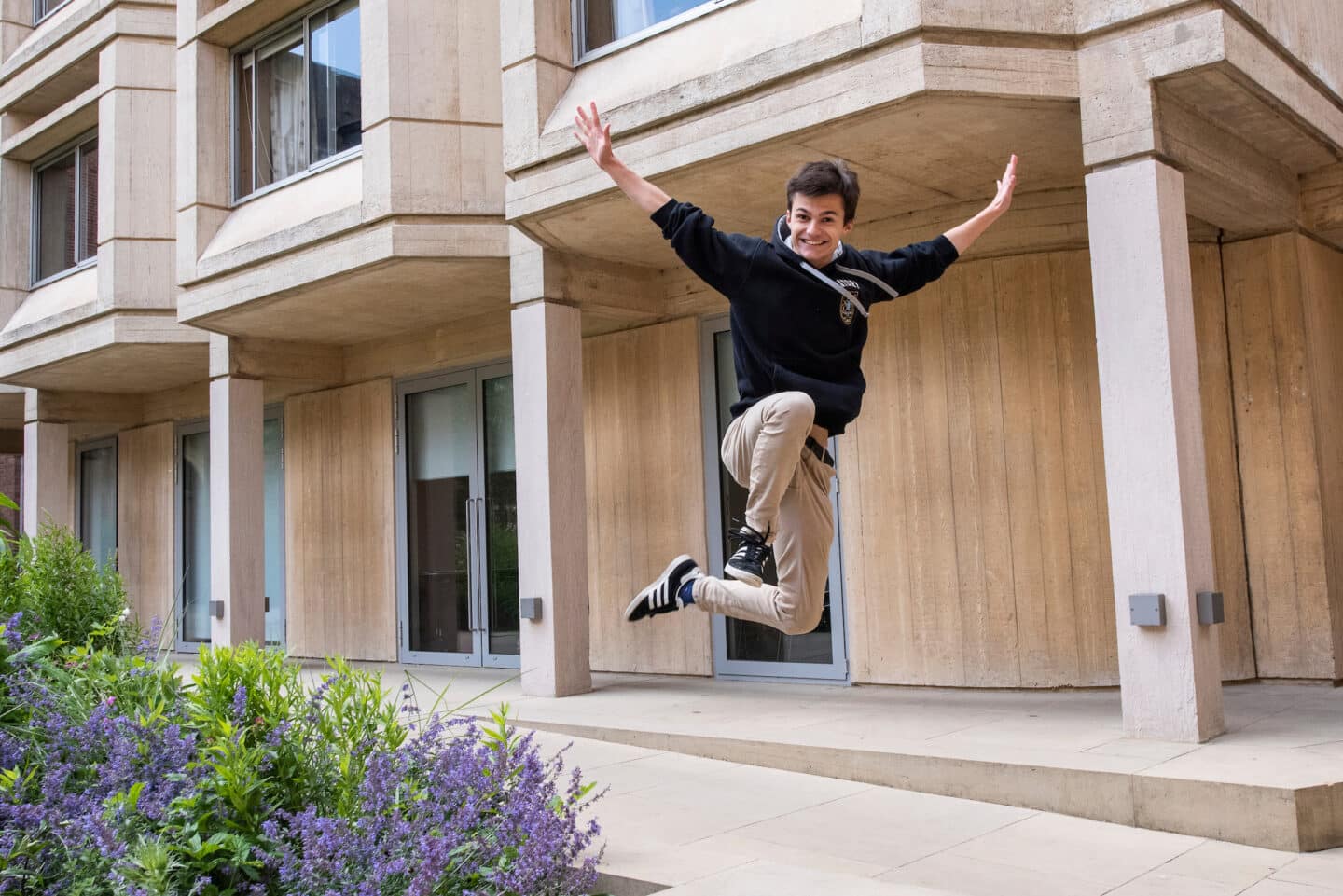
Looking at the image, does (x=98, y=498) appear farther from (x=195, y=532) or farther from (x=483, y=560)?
(x=483, y=560)

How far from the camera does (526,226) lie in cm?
949

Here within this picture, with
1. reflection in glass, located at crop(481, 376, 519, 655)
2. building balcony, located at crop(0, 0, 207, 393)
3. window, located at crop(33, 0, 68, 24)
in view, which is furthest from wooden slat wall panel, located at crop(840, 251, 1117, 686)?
window, located at crop(33, 0, 68, 24)

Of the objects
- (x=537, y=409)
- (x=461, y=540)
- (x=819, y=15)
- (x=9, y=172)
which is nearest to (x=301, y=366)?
(x=461, y=540)

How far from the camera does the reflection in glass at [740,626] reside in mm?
10117

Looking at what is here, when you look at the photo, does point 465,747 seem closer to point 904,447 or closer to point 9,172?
point 904,447

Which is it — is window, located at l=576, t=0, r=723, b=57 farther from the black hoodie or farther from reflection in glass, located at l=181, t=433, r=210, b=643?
reflection in glass, located at l=181, t=433, r=210, b=643

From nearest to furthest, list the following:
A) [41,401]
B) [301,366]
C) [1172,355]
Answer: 1. [1172,355]
2. [301,366]
3. [41,401]

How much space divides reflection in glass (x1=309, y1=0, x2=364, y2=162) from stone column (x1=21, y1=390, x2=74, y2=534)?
288 inches

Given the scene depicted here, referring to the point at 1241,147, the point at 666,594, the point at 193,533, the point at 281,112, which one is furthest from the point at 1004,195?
the point at 193,533

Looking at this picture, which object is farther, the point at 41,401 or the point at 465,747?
the point at 41,401

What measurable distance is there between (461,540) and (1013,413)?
6.18 meters

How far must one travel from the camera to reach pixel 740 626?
10633 mm

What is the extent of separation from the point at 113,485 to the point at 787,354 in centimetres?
1632

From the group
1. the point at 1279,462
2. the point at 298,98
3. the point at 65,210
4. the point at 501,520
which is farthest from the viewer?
the point at 65,210
